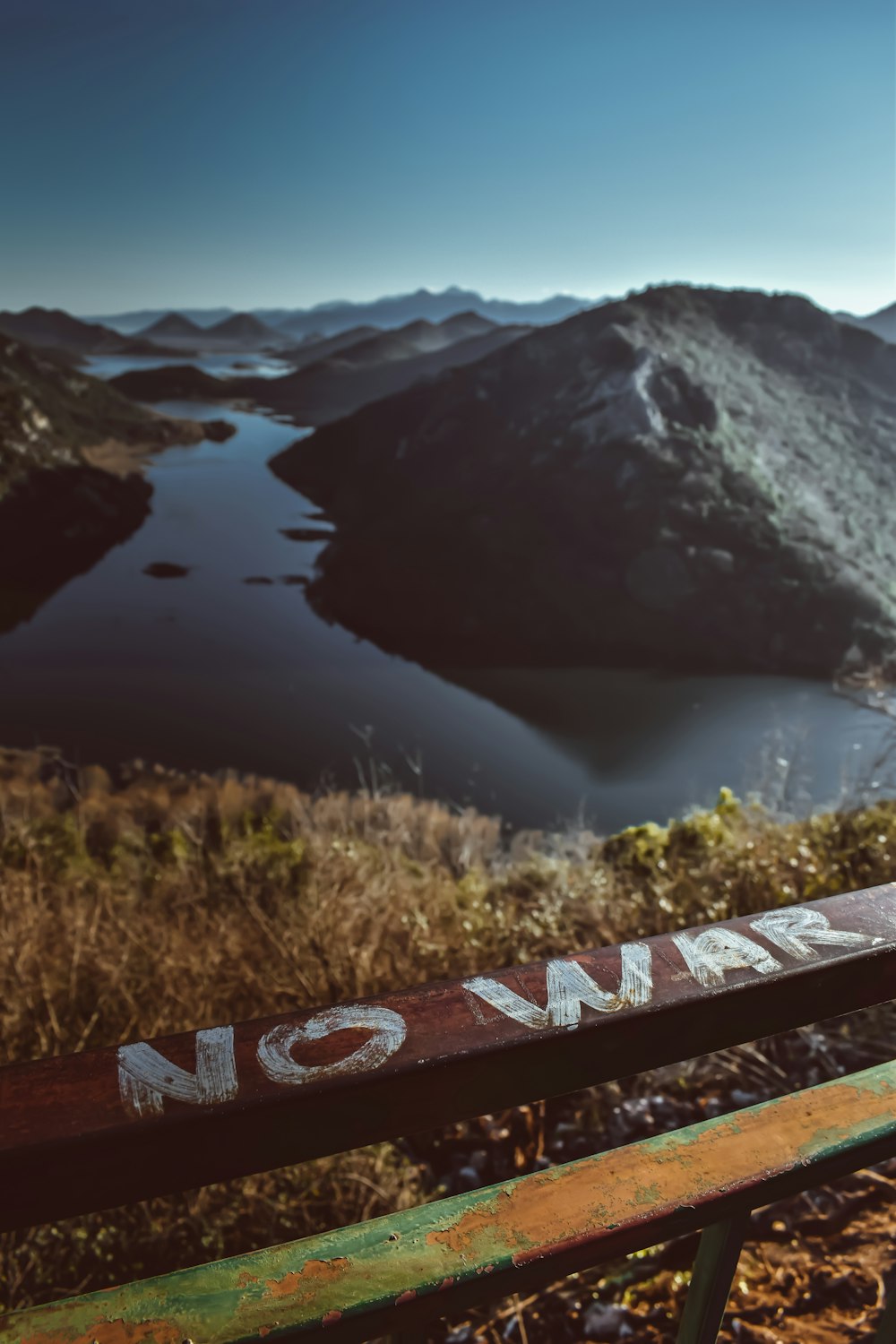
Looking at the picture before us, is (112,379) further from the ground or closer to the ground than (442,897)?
further from the ground

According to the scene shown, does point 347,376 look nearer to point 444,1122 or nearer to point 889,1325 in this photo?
point 889,1325

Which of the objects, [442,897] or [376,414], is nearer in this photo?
[442,897]

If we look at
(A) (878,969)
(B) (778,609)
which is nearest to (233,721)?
(B) (778,609)

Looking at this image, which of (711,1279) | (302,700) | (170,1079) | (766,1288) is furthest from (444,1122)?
(302,700)

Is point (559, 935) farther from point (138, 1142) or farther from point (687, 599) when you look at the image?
point (687, 599)

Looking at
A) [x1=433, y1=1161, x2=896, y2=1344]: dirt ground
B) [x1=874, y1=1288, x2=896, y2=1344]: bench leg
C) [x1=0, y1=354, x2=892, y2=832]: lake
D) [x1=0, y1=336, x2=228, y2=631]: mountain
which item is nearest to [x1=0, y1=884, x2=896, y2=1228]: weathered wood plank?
[x1=874, y1=1288, x2=896, y2=1344]: bench leg

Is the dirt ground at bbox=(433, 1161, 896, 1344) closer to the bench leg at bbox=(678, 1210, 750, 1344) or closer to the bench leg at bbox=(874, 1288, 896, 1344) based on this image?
the bench leg at bbox=(874, 1288, 896, 1344)
